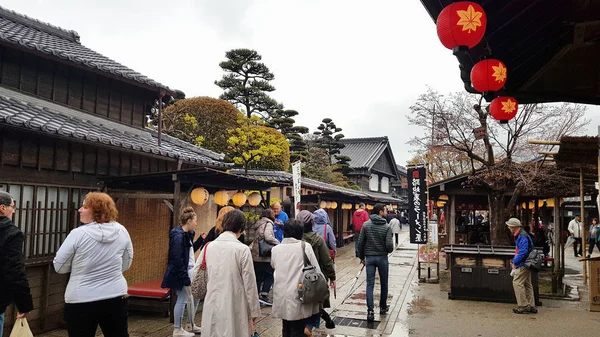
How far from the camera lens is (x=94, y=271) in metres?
4.16

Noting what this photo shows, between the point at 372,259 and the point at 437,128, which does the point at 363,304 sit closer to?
the point at 372,259

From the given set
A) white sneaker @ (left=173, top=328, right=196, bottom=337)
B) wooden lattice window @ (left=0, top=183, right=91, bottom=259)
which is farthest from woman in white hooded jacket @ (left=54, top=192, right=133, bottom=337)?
wooden lattice window @ (left=0, top=183, right=91, bottom=259)

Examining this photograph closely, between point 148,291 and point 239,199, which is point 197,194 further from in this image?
point 239,199

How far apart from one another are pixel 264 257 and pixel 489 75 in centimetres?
533

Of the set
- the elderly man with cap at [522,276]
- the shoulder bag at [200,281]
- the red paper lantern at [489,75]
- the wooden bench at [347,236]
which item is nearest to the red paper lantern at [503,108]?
the red paper lantern at [489,75]

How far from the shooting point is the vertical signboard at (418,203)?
1150 cm

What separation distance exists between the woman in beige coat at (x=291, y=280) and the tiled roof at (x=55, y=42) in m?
5.89

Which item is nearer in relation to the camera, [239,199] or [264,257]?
[264,257]

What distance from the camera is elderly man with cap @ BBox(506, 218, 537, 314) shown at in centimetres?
886

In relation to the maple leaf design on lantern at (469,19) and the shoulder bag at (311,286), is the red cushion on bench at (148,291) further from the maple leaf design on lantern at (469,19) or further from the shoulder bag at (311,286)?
the maple leaf design on lantern at (469,19)

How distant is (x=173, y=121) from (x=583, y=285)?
17838 mm

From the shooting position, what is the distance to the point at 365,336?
714cm

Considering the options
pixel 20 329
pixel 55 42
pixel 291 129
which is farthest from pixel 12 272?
pixel 291 129

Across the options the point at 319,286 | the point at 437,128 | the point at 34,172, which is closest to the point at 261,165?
the point at 437,128
